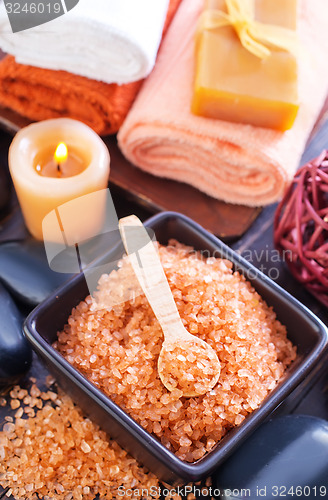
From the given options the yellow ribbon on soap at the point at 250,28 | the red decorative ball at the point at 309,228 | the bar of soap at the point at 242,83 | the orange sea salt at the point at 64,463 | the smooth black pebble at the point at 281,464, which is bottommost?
the orange sea salt at the point at 64,463

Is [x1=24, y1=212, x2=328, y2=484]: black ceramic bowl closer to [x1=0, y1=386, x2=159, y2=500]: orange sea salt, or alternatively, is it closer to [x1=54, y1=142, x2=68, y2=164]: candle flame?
[x1=0, y1=386, x2=159, y2=500]: orange sea salt

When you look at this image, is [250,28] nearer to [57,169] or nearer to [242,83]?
[242,83]

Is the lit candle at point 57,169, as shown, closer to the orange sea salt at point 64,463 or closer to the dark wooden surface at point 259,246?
the dark wooden surface at point 259,246

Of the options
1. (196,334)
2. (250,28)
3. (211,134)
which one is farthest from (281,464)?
(250,28)

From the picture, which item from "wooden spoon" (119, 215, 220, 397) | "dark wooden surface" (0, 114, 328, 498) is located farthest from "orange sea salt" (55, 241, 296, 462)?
"dark wooden surface" (0, 114, 328, 498)

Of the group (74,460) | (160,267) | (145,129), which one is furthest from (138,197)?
(74,460)

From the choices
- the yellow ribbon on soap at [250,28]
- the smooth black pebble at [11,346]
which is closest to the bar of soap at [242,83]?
the yellow ribbon on soap at [250,28]
